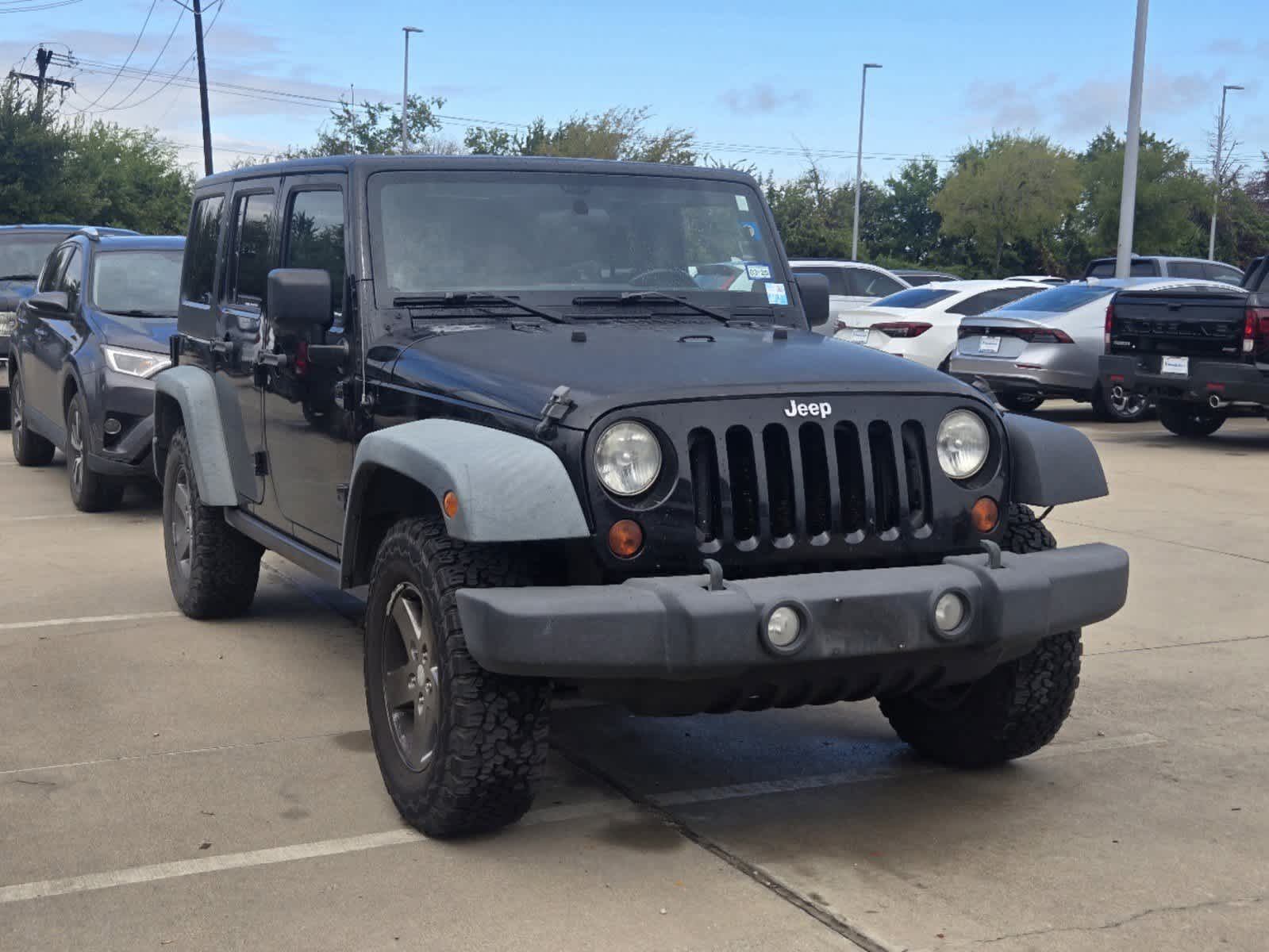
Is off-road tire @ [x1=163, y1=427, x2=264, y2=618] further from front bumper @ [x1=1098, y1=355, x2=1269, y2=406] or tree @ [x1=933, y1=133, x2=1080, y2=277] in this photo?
tree @ [x1=933, y1=133, x2=1080, y2=277]

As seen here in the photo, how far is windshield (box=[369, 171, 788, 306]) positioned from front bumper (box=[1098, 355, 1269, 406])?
876cm

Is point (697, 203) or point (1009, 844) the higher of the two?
point (697, 203)

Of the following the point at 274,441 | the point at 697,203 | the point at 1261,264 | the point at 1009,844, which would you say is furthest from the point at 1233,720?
the point at 1261,264

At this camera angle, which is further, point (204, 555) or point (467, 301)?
point (204, 555)

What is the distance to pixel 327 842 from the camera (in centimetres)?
434

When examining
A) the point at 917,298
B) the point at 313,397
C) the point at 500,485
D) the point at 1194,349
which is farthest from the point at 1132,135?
the point at 500,485

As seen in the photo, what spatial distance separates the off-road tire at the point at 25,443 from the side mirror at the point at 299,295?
26.0 ft

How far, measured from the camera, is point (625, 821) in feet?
14.9

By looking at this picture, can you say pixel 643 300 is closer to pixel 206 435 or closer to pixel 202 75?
pixel 206 435

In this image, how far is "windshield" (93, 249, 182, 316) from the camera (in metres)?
10.6

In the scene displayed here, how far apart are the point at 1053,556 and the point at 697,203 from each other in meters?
2.04

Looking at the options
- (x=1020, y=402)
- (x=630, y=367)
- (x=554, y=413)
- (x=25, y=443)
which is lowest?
(x=25, y=443)

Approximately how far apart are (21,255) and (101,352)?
6368 millimetres

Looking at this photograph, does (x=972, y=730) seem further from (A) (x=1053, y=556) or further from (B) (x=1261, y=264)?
(B) (x=1261, y=264)
